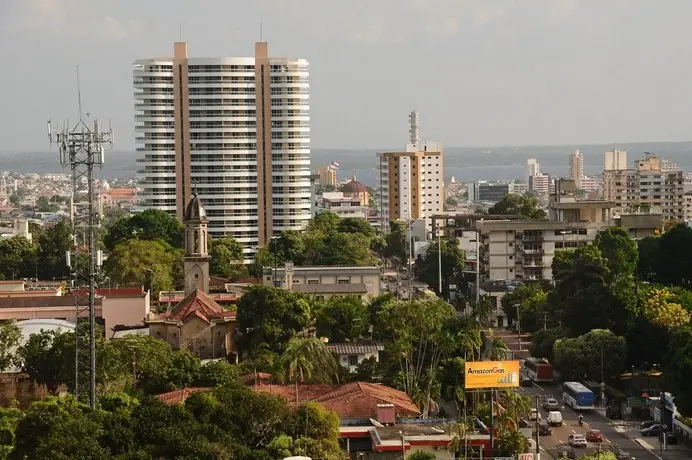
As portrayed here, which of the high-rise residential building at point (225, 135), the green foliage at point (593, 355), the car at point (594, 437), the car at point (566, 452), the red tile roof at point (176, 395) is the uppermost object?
the high-rise residential building at point (225, 135)

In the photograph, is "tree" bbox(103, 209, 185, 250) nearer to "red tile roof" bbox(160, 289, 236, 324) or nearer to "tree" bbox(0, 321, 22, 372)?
"red tile roof" bbox(160, 289, 236, 324)

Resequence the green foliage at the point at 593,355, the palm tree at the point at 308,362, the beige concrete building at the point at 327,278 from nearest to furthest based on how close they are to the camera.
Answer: the palm tree at the point at 308,362 < the green foliage at the point at 593,355 < the beige concrete building at the point at 327,278

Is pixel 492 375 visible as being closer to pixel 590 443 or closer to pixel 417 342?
pixel 590 443

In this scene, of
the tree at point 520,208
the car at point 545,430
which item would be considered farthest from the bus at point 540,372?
the tree at point 520,208

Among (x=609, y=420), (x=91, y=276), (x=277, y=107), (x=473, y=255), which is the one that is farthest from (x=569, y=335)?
(x=277, y=107)

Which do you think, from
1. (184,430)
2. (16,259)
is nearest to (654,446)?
(184,430)

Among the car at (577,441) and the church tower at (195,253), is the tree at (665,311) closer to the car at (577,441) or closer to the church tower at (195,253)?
the car at (577,441)

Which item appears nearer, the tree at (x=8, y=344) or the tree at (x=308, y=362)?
the tree at (x=308, y=362)
